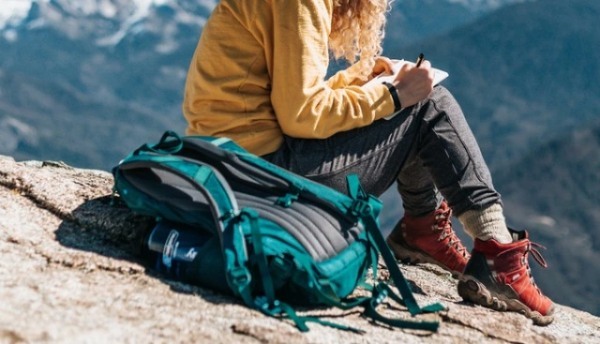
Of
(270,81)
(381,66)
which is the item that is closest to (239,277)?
(270,81)

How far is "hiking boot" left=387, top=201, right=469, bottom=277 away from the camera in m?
4.92

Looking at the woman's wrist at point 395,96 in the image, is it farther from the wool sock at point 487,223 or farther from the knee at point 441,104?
the wool sock at point 487,223

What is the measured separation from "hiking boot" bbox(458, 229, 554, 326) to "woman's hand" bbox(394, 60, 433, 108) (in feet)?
2.44

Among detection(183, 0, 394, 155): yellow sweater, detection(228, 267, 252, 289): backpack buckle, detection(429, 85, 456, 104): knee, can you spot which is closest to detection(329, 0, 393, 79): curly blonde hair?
detection(183, 0, 394, 155): yellow sweater

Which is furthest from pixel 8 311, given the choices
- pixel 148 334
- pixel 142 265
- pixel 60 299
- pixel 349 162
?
pixel 349 162

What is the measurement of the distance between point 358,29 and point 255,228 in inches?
52.7

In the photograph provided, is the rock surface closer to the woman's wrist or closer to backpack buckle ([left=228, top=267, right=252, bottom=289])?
backpack buckle ([left=228, top=267, right=252, bottom=289])

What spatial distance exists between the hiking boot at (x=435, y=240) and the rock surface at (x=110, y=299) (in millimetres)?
179

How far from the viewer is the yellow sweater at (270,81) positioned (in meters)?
3.70

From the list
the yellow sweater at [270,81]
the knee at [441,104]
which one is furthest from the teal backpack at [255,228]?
the knee at [441,104]

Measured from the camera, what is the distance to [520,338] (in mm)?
3879

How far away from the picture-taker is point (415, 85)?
404cm

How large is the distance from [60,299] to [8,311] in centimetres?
26

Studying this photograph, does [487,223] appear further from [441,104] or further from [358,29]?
[358,29]
